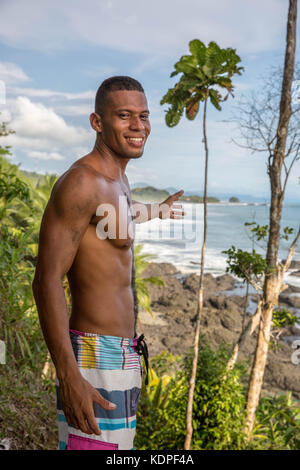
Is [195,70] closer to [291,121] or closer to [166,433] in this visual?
[291,121]

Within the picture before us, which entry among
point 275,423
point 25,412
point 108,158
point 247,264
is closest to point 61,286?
point 108,158

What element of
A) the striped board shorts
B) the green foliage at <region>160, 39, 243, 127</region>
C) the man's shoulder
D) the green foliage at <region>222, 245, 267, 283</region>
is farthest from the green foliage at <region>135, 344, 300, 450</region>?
the man's shoulder

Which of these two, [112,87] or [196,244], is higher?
[112,87]

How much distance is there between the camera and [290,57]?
219 inches

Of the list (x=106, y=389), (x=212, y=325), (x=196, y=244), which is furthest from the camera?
(x=196, y=244)

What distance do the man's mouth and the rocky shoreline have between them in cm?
859

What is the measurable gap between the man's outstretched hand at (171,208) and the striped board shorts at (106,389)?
29.0 inches

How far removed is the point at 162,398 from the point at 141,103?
4.94m

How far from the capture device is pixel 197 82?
15.0 ft

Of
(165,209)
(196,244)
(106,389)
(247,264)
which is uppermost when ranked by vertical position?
(165,209)

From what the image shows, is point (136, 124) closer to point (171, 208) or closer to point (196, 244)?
point (171, 208)

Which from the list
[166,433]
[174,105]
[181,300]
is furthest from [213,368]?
[181,300]

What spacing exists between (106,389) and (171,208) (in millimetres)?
934

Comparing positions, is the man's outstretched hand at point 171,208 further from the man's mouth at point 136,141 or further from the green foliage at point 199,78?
the green foliage at point 199,78
